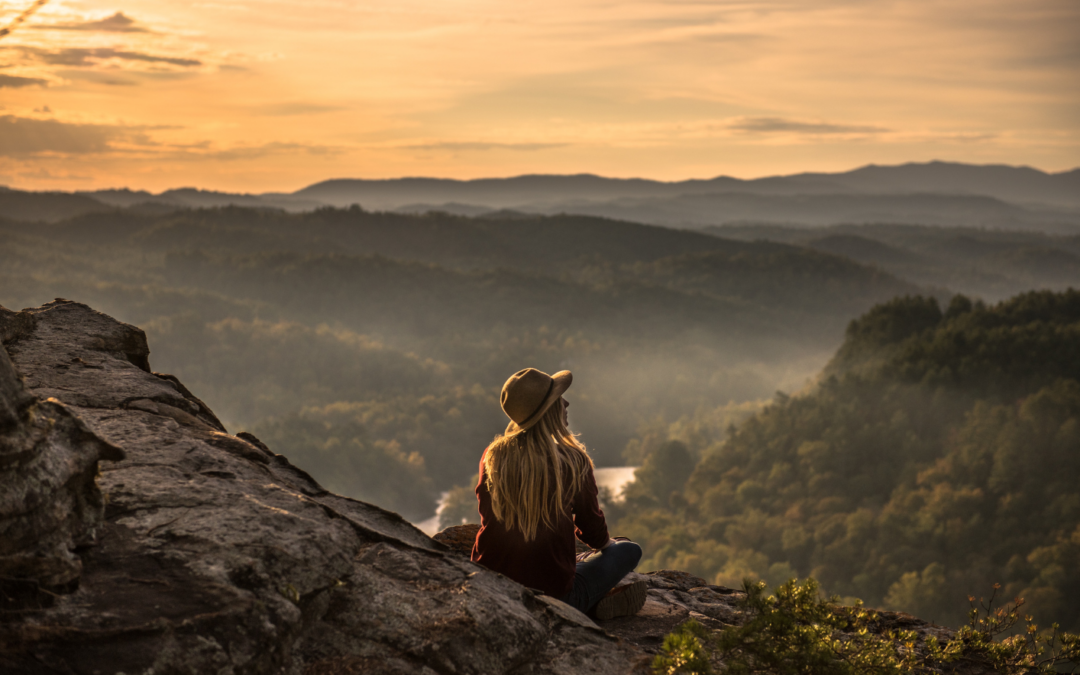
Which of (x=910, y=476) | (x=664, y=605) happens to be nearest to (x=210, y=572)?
(x=664, y=605)

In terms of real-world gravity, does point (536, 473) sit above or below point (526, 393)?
below

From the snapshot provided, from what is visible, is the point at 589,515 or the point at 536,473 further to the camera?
the point at 589,515

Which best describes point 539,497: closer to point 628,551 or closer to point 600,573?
point 600,573

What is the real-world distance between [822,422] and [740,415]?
54378mm

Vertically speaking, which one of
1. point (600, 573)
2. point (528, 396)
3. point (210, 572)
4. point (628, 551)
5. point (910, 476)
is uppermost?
point (528, 396)

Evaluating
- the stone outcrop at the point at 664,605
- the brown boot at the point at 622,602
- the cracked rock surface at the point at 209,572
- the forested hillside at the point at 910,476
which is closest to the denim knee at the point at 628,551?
the brown boot at the point at 622,602

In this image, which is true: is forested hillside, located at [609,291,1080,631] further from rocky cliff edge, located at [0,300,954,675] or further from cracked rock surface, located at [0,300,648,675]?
cracked rock surface, located at [0,300,648,675]

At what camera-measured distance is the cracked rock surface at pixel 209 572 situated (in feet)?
11.3

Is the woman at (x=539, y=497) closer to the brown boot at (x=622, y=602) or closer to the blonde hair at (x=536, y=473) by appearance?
the blonde hair at (x=536, y=473)

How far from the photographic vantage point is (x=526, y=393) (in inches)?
197

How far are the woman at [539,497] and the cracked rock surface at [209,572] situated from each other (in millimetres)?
340

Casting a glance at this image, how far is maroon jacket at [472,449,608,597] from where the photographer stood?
17.6 feet

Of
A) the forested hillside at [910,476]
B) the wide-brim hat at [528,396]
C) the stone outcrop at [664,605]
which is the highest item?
the wide-brim hat at [528,396]

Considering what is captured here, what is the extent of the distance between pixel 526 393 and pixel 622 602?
2.08m
